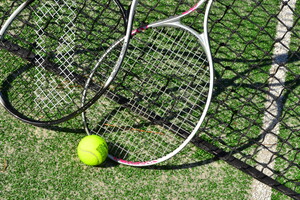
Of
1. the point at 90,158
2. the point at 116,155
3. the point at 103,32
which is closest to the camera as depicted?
the point at 90,158

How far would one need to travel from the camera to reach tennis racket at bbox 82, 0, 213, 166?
339cm

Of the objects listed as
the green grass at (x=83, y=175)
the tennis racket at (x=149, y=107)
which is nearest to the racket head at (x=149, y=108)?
the tennis racket at (x=149, y=107)

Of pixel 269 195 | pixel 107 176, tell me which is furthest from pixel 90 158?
pixel 269 195

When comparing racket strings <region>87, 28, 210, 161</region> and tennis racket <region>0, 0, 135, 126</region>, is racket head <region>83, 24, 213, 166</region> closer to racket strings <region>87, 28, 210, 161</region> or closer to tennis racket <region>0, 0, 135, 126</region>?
racket strings <region>87, 28, 210, 161</region>

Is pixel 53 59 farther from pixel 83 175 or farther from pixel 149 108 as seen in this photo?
pixel 83 175

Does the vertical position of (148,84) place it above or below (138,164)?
above

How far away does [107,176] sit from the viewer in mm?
3244

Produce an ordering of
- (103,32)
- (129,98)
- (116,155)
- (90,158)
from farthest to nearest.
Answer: (103,32), (129,98), (116,155), (90,158)

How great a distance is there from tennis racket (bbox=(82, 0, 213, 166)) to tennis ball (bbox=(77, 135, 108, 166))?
169 millimetres

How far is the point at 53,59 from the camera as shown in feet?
12.6

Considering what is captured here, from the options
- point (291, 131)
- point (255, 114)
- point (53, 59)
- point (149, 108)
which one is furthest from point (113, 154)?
point (291, 131)

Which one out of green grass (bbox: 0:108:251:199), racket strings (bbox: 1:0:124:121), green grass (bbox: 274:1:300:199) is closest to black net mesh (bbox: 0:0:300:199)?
green grass (bbox: 274:1:300:199)

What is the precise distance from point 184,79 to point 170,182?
95 centimetres

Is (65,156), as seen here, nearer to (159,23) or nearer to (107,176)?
(107,176)
